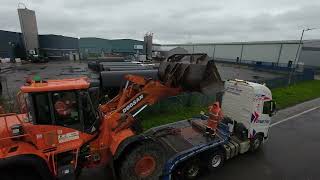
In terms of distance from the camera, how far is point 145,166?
690 cm

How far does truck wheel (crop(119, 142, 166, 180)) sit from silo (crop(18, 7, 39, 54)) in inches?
2078

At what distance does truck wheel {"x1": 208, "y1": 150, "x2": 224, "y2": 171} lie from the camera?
7.98m

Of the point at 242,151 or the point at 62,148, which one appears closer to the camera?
the point at 62,148

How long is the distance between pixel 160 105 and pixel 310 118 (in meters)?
10.2

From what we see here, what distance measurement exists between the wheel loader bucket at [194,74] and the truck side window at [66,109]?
2944mm

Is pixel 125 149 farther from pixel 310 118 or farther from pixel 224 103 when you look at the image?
pixel 310 118

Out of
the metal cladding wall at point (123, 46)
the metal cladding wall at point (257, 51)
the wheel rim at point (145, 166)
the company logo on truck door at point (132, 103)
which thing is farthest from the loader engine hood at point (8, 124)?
the metal cladding wall at point (123, 46)

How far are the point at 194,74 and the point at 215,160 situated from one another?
11.8 feet

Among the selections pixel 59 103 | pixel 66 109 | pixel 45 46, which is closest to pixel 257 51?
pixel 45 46

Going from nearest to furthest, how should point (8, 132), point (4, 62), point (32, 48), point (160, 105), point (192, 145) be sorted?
point (8, 132) < point (192, 145) < point (160, 105) < point (4, 62) < point (32, 48)

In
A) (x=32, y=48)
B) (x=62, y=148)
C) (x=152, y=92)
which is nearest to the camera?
(x=62, y=148)

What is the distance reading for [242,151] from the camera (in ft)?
29.9

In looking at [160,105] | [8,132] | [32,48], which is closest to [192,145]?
[8,132]

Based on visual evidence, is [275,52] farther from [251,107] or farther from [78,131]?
[78,131]
